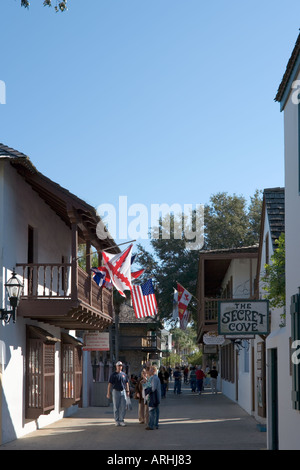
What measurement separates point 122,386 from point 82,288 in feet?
10.2

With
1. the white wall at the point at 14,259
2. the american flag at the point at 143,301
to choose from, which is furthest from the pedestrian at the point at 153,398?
the american flag at the point at 143,301

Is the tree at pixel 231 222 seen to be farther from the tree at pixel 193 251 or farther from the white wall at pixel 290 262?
the white wall at pixel 290 262

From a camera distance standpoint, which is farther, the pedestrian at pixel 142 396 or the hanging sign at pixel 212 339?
the hanging sign at pixel 212 339

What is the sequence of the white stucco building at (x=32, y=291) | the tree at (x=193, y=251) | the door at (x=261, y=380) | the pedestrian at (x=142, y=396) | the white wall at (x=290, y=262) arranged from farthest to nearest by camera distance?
the tree at (x=193, y=251) < the pedestrian at (x=142, y=396) < the door at (x=261, y=380) < the white stucco building at (x=32, y=291) < the white wall at (x=290, y=262)

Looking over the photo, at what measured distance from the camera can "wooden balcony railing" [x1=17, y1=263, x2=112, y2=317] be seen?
16953 mm

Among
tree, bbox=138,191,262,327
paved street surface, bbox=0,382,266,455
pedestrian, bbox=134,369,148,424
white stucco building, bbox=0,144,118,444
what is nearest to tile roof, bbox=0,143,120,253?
white stucco building, bbox=0,144,118,444

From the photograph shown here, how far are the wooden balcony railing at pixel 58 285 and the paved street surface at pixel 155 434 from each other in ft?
10.8

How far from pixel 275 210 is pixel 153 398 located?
5.63m

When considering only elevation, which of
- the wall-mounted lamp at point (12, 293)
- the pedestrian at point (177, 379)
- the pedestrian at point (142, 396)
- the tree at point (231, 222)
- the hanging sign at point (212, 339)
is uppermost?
the tree at point (231, 222)

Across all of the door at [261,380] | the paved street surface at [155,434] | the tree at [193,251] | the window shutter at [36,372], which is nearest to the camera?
the paved street surface at [155,434]

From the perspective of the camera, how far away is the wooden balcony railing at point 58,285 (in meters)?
17.0

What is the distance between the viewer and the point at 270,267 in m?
12.8

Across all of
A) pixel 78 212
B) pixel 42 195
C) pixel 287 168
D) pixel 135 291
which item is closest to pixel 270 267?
pixel 287 168
